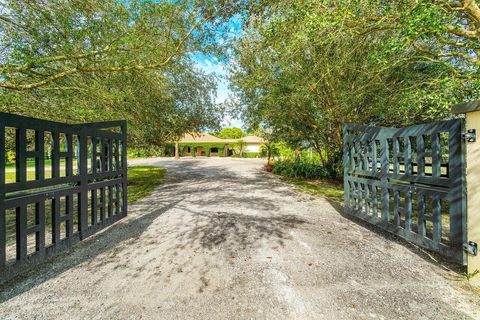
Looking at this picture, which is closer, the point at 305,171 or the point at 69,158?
the point at 69,158

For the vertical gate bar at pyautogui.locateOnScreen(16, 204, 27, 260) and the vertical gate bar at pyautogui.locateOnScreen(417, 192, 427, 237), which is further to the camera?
the vertical gate bar at pyautogui.locateOnScreen(417, 192, 427, 237)

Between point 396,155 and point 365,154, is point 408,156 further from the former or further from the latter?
point 365,154

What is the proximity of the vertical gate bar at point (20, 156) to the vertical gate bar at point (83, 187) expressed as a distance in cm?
109

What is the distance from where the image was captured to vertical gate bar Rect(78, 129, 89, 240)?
398 cm

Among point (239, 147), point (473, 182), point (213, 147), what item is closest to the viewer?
point (473, 182)

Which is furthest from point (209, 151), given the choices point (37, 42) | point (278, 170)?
point (37, 42)

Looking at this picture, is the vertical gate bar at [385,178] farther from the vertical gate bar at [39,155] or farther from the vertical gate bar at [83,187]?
the vertical gate bar at [39,155]

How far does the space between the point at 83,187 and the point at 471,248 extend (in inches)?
235

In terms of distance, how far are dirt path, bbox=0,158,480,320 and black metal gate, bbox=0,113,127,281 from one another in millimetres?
293

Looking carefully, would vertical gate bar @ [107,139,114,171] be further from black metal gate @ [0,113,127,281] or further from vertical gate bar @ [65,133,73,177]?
vertical gate bar @ [65,133,73,177]

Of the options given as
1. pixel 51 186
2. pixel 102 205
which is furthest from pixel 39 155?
pixel 102 205

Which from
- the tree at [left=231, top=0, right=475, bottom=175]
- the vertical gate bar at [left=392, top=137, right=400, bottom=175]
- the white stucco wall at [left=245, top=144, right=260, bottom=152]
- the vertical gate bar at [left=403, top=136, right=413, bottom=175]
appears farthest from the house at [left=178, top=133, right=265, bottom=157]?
the vertical gate bar at [left=403, top=136, right=413, bottom=175]

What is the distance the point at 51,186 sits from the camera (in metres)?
3.76

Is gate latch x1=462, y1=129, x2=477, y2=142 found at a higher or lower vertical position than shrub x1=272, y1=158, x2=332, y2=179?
higher
